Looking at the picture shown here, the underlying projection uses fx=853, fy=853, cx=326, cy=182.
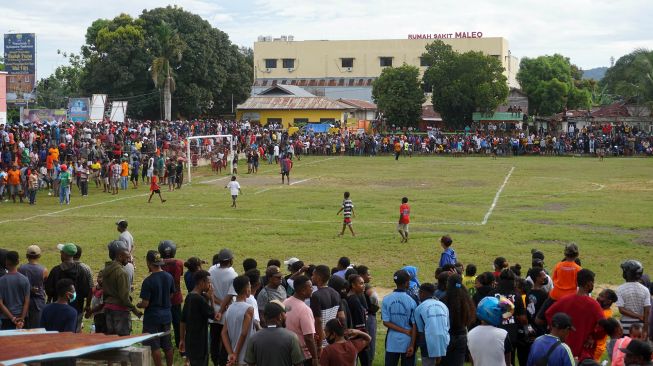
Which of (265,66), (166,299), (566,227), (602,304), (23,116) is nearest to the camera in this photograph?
(602,304)

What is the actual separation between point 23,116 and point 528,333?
5346 cm

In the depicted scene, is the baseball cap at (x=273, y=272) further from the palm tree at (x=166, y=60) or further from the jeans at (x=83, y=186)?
the palm tree at (x=166, y=60)

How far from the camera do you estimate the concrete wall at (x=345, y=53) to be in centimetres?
9575

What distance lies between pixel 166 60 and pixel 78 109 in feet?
37.7

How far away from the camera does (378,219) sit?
87.5 ft

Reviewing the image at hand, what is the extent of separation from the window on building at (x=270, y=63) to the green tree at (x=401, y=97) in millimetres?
27311

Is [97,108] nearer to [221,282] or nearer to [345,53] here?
[221,282]

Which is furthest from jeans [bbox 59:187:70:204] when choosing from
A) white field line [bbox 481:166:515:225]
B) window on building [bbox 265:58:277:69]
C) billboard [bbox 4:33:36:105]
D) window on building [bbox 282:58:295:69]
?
window on building [bbox 265:58:277:69]

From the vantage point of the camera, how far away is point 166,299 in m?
10.4

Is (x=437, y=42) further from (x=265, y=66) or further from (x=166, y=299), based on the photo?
(x=166, y=299)

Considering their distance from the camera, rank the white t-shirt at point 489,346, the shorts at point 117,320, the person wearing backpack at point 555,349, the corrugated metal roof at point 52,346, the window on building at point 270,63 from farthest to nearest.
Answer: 1. the window on building at point 270,63
2. the shorts at point 117,320
3. the white t-shirt at point 489,346
4. the person wearing backpack at point 555,349
5. the corrugated metal roof at point 52,346

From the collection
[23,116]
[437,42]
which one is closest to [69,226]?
[23,116]

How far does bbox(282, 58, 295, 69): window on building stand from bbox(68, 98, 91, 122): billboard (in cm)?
4689

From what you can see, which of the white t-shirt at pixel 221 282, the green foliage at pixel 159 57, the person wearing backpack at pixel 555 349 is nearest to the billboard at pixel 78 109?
the green foliage at pixel 159 57
